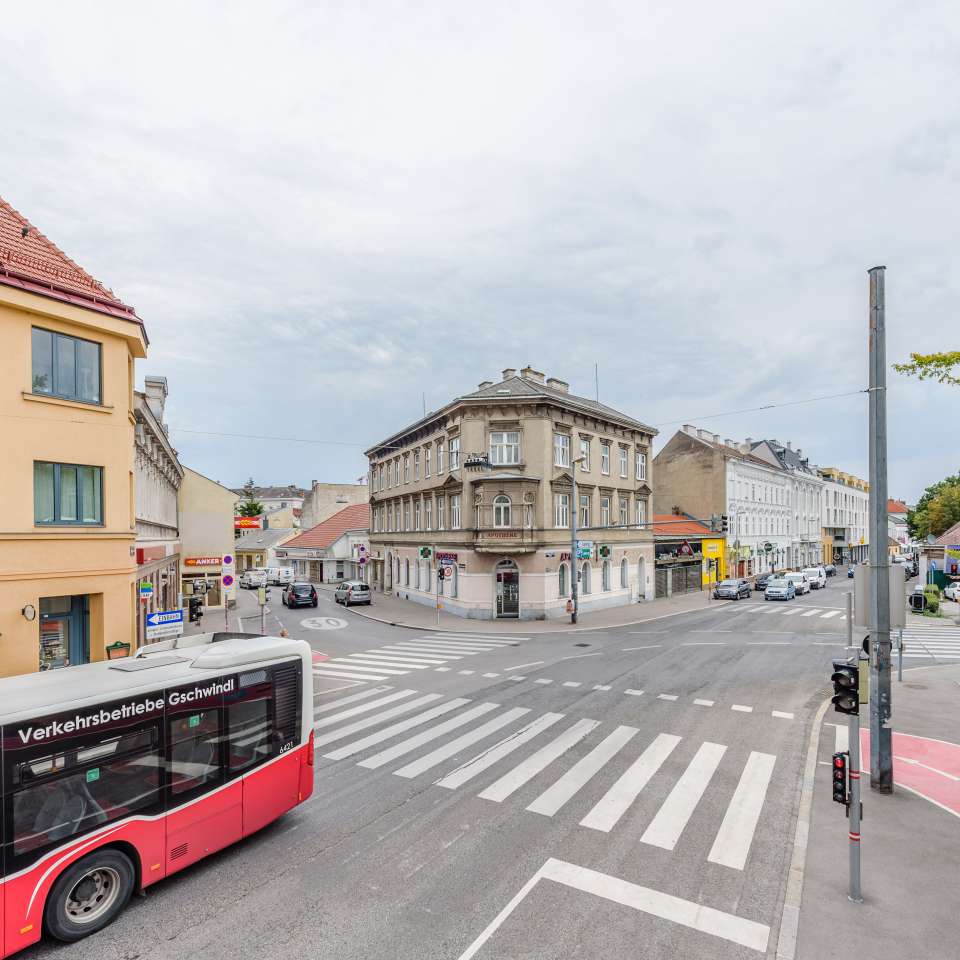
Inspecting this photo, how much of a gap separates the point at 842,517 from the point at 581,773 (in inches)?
3706

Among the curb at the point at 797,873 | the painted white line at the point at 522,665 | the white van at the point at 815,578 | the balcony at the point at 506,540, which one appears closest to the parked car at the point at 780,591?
the white van at the point at 815,578

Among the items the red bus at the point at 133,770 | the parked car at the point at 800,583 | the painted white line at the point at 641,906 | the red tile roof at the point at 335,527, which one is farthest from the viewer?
the red tile roof at the point at 335,527

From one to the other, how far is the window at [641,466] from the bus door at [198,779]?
3566cm

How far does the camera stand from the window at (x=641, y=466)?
132 ft

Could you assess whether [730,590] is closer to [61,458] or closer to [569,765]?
[569,765]

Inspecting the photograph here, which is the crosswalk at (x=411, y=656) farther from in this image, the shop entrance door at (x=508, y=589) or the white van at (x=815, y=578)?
the white van at (x=815, y=578)

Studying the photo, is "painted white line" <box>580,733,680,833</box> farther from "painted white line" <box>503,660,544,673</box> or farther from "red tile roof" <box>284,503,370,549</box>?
"red tile roof" <box>284,503,370,549</box>

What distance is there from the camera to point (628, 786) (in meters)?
9.81

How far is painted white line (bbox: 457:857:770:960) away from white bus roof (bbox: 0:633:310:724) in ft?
14.0

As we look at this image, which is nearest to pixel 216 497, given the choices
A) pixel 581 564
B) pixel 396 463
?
pixel 396 463

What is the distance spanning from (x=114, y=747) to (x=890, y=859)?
9.53 metres

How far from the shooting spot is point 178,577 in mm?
33500

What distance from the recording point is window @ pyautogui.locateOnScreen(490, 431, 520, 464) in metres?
31.8

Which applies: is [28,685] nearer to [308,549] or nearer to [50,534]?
[50,534]
